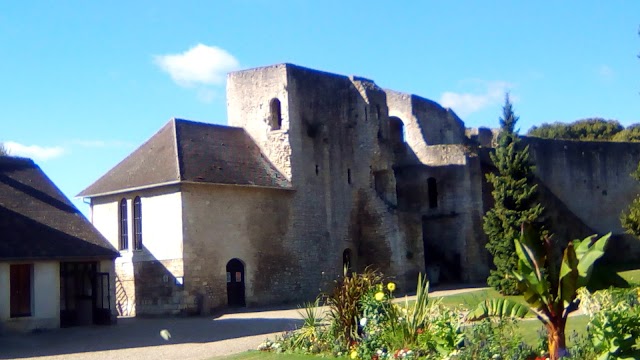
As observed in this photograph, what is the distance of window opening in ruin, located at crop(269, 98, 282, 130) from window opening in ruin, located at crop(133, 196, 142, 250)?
250 inches

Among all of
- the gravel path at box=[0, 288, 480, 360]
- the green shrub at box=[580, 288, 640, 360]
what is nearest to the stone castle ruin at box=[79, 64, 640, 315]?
the gravel path at box=[0, 288, 480, 360]

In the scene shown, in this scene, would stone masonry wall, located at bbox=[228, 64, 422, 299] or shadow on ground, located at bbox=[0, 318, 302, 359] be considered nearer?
shadow on ground, located at bbox=[0, 318, 302, 359]

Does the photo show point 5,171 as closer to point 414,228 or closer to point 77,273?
point 77,273

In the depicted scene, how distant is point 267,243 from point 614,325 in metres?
21.4

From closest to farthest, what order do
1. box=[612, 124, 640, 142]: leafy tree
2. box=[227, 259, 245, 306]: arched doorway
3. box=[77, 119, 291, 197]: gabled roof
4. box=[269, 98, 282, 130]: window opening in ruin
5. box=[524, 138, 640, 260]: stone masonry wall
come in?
box=[77, 119, 291, 197]: gabled roof
box=[227, 259, 245, 306]: arched doorway
box=[269, 98, 282, 130]: window opening in ruin
box=[524, 138, 640, 260]: stone masonry wall
box=[612, 124, 640, 142]: leafy tree

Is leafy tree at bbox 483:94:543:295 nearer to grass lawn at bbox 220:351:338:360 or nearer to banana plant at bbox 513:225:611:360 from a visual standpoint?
grass lawn at bbox 220:351:338:360

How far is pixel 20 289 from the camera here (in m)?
23.2

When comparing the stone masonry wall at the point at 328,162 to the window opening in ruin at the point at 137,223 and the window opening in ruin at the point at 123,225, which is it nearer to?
Answer: the window opening in ruin at the point at 137,223

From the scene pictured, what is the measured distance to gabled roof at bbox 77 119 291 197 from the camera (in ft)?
98.1

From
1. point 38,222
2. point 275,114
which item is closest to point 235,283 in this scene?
point 275,114

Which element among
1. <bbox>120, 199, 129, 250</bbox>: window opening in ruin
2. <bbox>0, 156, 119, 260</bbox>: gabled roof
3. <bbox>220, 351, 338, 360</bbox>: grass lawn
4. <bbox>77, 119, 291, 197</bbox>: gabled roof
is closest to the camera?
<bbox>220, 351, 338, 360</bbox>: grass lawn

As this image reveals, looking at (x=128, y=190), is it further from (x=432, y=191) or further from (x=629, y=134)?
(x=629, y=134)

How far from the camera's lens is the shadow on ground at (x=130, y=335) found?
19594 mm

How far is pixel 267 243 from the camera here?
31.7 m
